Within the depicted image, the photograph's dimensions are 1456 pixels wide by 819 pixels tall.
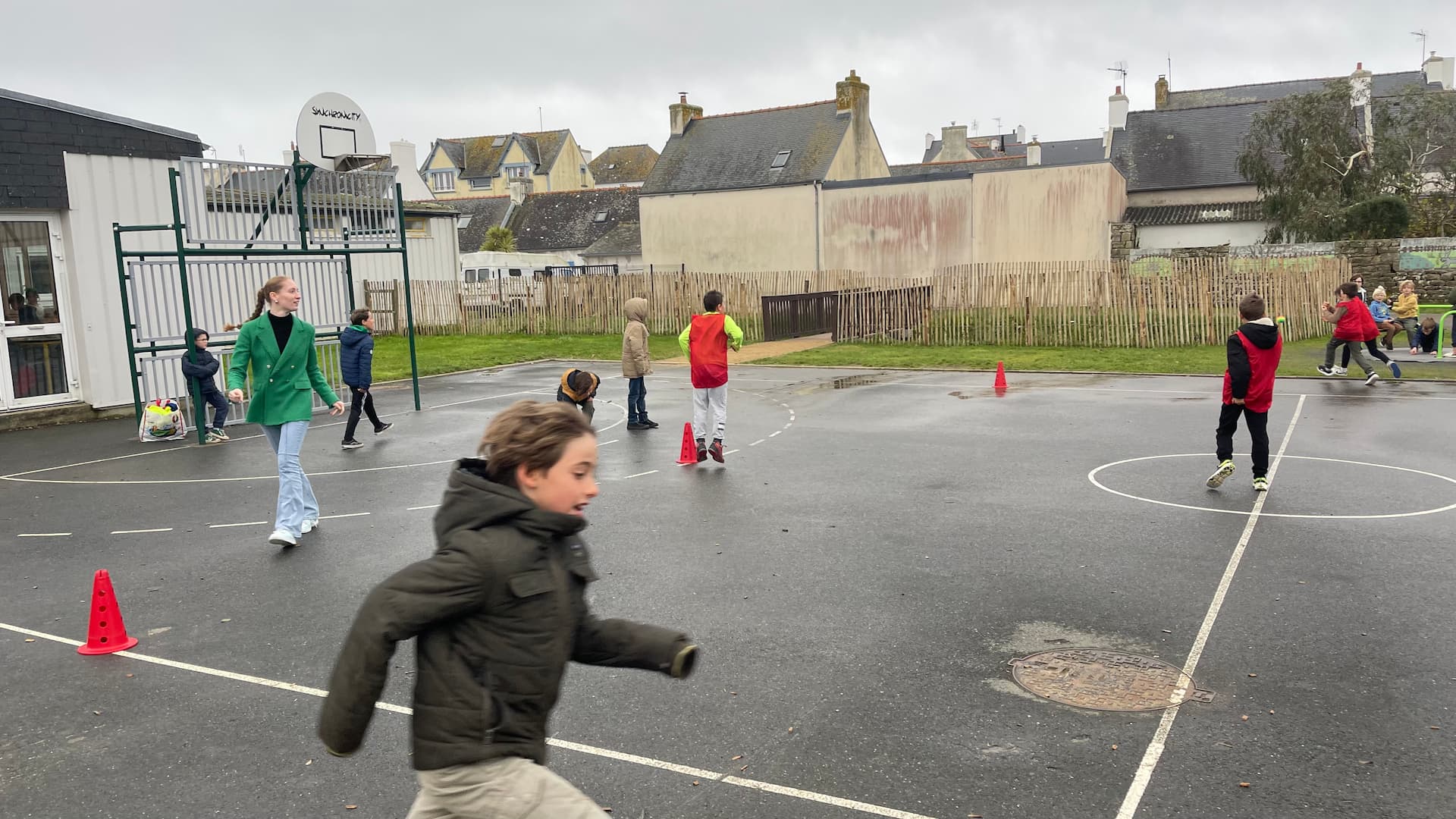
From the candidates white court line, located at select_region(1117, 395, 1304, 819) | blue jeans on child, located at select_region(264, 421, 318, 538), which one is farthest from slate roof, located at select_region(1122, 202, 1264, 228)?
blue jeans on child, located at select_region(264, 421, 318, 538)

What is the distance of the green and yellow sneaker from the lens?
9023mm

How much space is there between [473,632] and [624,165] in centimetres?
9290

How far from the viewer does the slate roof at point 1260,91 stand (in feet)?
178

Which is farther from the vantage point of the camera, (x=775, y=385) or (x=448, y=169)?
(x=448, y=169)

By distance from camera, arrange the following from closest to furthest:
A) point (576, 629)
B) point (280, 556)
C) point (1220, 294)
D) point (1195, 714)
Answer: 1. point (576, 629)
2. point (1195, 714)
3. point (280, 556)
4. point (1220, 294)

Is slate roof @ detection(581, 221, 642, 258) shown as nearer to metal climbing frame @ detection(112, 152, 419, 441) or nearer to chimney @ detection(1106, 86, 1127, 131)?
chimney @ detection(1106, 86, 1127, 131)

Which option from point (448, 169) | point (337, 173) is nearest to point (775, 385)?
point (337, 173)

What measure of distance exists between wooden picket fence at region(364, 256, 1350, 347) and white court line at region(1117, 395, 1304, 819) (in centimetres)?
1502

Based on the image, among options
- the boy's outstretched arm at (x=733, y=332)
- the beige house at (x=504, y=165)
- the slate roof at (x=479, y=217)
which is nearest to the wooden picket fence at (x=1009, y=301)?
the boy's outstretched arm at (x=733, y=332)

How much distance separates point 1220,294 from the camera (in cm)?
2211

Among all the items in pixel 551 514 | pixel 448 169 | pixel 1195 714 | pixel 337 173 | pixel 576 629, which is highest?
pixel 448 169

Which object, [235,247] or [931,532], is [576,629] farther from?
[235,247]

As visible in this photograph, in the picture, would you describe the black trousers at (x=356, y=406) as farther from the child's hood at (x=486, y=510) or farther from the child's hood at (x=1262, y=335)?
the child's hood at (x=486, y=510)

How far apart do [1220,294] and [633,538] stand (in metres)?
18.4
